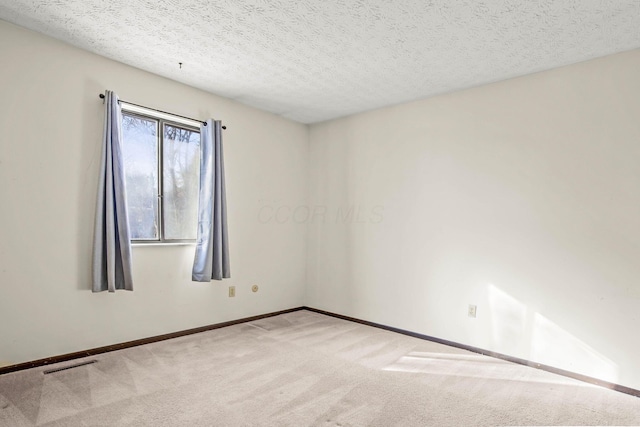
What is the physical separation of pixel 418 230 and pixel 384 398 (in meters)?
1.82

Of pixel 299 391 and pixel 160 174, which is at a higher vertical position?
pixel 160 174

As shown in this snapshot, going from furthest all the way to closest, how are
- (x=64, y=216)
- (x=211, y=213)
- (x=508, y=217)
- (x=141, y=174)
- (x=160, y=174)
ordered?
(x=211, y=213), (x=160, y=174), (x=141, y=174), (x=508, y=217), (x=64, y=216)

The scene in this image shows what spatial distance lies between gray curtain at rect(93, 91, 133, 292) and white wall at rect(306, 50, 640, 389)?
2.39 meters

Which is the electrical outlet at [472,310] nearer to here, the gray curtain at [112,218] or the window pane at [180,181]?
the window pane at [180,181]

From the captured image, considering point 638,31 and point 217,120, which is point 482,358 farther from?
point 217,120

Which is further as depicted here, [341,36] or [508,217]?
[508,217]

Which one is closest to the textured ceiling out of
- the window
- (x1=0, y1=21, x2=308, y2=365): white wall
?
(x1=0, y1=21, x2=308, y2=365): white wall

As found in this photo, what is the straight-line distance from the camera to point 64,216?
271cm

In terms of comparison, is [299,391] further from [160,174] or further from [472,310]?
[160,174]

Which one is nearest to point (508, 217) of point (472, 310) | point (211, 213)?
point (472, 310)

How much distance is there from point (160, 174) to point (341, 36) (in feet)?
6.84

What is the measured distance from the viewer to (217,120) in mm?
3678

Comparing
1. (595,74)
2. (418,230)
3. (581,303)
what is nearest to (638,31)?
(595,74)

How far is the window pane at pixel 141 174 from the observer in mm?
3148
